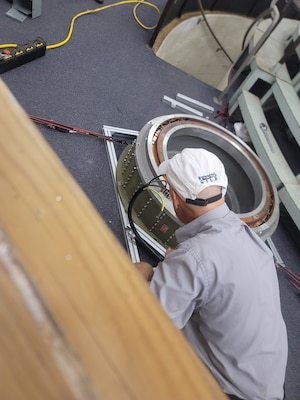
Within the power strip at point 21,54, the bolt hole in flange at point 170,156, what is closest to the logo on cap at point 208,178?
the bolt hole in flange at point 170,156

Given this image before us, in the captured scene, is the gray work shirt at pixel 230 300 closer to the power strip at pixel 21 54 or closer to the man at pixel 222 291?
the man at pixel 222 291

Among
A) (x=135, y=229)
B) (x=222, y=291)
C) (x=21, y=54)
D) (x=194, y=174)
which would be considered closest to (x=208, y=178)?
(x=194, y=174)

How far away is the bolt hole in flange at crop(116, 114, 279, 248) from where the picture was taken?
6.43 feet

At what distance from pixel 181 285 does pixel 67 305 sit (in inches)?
33.8

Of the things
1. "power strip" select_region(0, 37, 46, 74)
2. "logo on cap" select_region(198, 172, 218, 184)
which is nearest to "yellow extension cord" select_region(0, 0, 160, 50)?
"power strip" select_region(0, 37, 46, 74)

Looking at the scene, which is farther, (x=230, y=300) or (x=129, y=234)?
(x=129, y=234)

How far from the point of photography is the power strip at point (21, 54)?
85.3 inches

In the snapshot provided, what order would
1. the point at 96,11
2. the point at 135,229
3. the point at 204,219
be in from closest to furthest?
the point at 204,219 < the point at 135,229 < the point at 96,11

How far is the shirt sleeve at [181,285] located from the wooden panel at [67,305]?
0.79 m

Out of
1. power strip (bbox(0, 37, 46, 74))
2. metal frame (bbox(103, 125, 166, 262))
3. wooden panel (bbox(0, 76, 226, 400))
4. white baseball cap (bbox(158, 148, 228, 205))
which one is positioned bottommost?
metal frame (bbox(103, 125, 166, 262))

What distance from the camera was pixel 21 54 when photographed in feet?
7.39

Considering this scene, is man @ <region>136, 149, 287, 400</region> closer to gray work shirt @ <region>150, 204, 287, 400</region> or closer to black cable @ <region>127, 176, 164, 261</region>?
→ gray work shirt @ <region>150, 204, 287, 400</region>

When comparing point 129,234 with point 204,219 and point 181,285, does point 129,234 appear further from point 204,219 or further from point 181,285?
point 181,285

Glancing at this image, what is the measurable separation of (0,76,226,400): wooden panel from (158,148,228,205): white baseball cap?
0.98 meters
